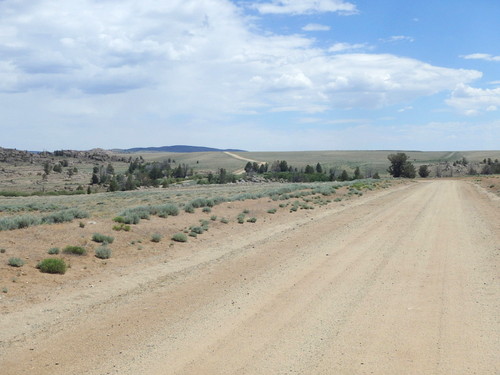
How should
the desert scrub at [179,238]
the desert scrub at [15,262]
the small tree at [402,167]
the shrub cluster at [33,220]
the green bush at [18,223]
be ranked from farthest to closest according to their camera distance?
the small tree at [402,167], the desert scrub at [179,238], the shrub cluster at [33,220], the green bush at [18,223], the desert scrub at [15,262]

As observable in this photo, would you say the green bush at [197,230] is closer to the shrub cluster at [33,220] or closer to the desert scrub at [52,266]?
the shrub cluster at [33,220]

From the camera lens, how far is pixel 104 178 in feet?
390

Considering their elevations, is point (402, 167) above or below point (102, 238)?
above

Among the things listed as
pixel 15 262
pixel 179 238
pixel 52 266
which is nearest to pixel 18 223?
pixel 15 262

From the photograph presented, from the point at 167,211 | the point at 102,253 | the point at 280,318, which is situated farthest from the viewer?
the point at 167,211

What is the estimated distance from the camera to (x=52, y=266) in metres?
11.5

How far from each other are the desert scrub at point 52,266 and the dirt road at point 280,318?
141cm

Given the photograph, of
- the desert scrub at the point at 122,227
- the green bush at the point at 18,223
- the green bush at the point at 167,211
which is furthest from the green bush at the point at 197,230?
the green bush at the point at 18,223

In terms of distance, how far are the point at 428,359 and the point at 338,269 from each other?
5.70 meters

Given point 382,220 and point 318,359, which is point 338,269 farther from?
point 382,220

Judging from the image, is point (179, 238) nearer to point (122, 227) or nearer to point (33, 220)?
point (122, 227)

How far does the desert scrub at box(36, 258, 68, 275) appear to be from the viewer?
1152cm

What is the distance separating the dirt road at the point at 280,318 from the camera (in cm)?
641

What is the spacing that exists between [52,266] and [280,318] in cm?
647
